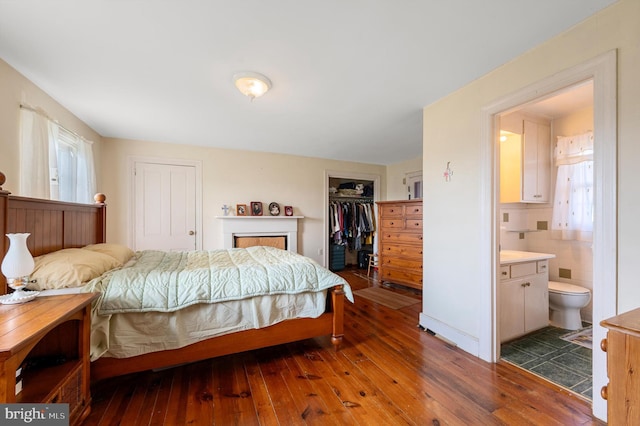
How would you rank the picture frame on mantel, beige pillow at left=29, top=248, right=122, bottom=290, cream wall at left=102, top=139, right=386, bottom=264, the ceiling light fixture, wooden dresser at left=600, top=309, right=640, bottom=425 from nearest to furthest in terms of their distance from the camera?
wooden dresser at left=600, top=309, right=640, bottom=425, beige pillow at left=29, top=248, right=122, bottom=290, the ceiling light fixture, cream wall at left=102, top=139, right=386, bottom=264, the picture frame on mantel

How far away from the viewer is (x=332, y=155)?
4.65 m

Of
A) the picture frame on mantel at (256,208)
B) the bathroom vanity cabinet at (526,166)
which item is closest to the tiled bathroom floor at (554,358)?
the bathroom vanity cabinet at (526,166)

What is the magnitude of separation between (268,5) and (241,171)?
124 inches

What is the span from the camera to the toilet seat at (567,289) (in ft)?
7.74

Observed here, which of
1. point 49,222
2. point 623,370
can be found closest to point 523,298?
point 623,370

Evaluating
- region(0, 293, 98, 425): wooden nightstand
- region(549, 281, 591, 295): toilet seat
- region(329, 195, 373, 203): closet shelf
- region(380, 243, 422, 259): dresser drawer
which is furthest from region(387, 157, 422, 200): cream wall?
region(0, 293, 98, 425): wooden nightstand

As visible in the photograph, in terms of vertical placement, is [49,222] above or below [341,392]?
above

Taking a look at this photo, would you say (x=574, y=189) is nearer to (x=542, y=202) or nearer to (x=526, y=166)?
(x=542, y=202)

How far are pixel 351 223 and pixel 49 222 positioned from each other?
4.23 meters

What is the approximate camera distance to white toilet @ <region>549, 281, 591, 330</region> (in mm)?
2355

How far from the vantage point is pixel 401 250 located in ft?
12.8

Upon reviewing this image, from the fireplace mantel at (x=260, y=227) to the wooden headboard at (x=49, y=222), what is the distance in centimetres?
160

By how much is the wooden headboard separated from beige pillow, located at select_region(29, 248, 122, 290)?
0.14 metres

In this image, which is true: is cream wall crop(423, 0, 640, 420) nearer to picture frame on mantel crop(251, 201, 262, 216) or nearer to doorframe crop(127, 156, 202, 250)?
picture frame on mantel crop(251, 201, 262, 216)
